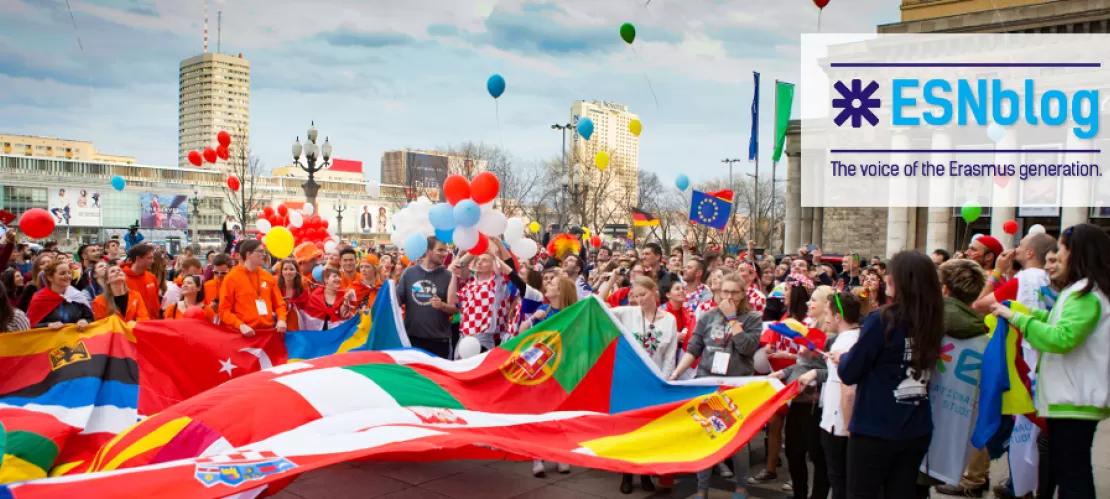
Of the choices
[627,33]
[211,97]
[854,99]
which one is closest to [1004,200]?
[854,99]

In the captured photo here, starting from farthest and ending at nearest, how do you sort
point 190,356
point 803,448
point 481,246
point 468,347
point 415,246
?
point 415,246 < point 481,246 < point 468,347 < point 190,356 < point 803,448

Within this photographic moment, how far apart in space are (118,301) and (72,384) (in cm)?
204

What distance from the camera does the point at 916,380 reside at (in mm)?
4086

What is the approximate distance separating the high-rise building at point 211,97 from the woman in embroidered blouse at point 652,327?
116892 millimetres

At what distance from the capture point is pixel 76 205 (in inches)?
3821

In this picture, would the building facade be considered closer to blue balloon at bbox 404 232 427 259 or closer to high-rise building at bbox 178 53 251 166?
high-rise building at bbox 178 53 251 166

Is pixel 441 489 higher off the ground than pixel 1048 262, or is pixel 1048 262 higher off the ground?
pixel 1048 262

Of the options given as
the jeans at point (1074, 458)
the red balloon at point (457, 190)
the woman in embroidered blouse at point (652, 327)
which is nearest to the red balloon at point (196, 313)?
the red balloon at point (457, 190)

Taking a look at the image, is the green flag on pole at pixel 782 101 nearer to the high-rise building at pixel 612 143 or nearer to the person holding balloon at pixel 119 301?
the high-rise building at pixel 612 143

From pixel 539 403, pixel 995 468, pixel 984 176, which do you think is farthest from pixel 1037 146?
pixel 539 403

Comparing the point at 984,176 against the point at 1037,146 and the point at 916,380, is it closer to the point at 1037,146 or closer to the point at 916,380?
the point at 1037,146

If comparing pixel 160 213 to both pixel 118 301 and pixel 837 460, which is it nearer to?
pixel 118 301

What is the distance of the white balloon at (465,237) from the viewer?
27.6 feet

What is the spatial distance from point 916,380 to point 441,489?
3.64 metres
